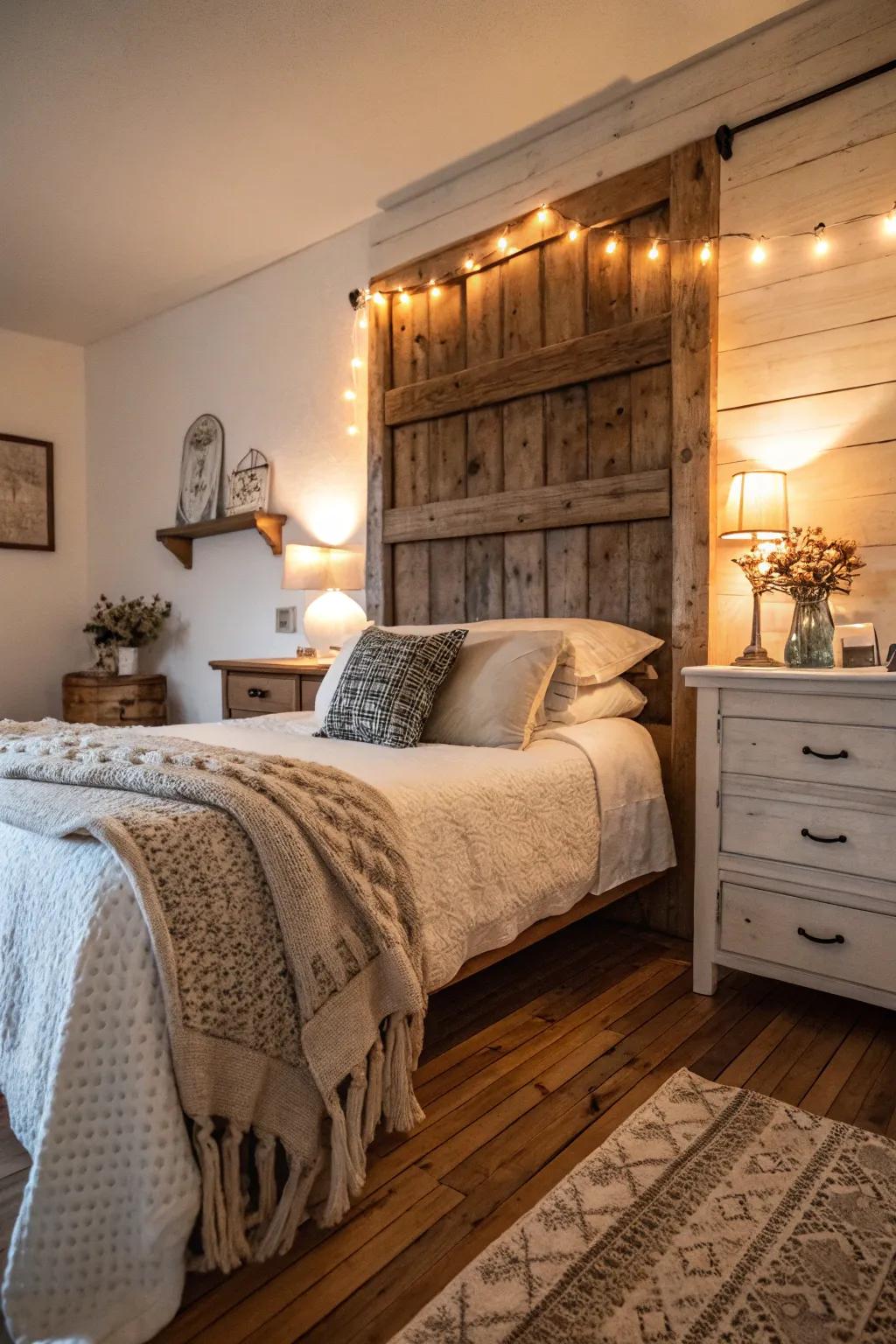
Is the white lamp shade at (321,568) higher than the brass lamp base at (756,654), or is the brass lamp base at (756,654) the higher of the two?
the white lamp shade at (321,568)

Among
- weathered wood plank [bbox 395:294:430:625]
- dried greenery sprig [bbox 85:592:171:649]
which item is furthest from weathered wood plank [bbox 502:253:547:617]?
dried greenery sprig [bbox 85:592:171:649]

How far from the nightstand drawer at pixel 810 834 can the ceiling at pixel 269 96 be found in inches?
82.5

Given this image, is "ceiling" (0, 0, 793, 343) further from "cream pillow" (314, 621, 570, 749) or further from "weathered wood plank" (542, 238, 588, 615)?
"cream pillow" (314, 621, 570, 749)

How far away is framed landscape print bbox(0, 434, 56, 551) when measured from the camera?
4.80 meters

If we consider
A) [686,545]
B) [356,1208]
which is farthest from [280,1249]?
[686,545]

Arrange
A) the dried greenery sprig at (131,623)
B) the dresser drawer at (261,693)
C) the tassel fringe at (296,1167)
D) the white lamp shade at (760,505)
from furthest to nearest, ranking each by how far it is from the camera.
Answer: the dried greenery sprig at (131,623)
the dresser drawer at (261,693)
the white lamp shade at (760,505)
the tassel fringe at (296,1167)

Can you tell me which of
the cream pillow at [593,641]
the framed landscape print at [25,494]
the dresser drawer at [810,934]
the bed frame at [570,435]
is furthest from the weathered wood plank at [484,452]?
the framed landscape print at [25,494]

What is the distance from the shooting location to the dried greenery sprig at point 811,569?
2.11m

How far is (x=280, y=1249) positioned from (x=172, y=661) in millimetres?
3745

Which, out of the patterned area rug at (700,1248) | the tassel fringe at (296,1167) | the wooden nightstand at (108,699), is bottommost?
the patterned area rug at (700,1248)

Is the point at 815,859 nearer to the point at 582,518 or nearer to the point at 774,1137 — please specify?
the point at 774,1137

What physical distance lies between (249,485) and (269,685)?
126 centimetres

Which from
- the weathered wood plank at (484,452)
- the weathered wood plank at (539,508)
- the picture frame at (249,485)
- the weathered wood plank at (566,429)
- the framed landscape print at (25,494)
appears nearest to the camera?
the weathered wood plank at (539,508)

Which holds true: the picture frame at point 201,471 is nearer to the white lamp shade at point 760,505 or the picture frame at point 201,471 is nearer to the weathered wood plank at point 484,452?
the weathered wood plank at point 484,452
